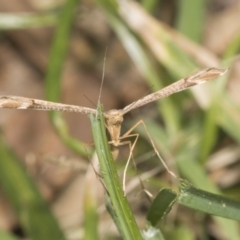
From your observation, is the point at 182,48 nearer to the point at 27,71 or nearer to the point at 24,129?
the point at 24,129

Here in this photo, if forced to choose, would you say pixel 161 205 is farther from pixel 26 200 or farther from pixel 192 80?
pixel 26 200

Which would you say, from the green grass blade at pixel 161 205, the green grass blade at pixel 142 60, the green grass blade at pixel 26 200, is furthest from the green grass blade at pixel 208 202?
the green grass blade at pixel 142 60

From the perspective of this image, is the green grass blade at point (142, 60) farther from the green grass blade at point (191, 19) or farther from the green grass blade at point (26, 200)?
the green grass blade at point (26, 200)

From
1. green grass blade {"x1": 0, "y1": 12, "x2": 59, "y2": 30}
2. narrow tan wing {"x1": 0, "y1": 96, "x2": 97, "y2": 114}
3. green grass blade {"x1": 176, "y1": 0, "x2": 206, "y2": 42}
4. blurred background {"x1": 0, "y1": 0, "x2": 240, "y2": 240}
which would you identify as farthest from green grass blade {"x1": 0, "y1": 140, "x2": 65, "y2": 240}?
green grass blade {"x1": 176, "y1": 0, "x2": 206, "y2": 42}

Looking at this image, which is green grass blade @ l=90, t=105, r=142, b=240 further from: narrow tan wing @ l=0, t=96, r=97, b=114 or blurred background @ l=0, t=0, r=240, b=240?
blurred background @ l=0, t=0, r=240, b=240

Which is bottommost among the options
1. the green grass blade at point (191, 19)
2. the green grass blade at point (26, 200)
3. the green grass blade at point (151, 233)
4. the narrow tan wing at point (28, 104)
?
the green grass blade at point (26, 200)
